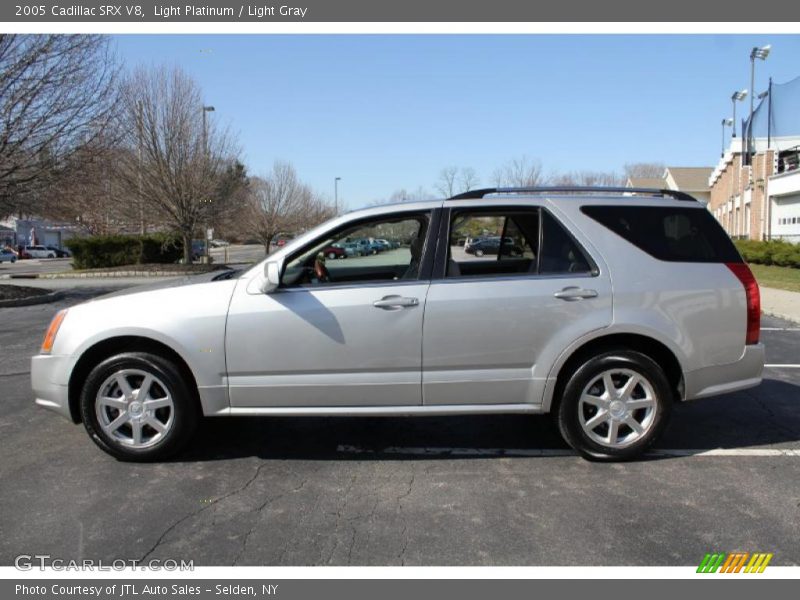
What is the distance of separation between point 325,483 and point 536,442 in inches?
67.8

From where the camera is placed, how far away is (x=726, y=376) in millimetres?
4512

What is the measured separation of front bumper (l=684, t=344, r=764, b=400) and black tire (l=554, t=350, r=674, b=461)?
0.67 feet

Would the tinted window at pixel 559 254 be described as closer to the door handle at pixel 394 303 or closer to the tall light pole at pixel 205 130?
the door handle at pixel 394 303

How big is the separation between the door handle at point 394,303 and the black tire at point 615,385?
1225mm

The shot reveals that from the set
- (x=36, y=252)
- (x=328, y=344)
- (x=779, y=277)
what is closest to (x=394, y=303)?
(x=328, y=344)

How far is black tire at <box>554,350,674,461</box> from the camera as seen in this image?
432cm

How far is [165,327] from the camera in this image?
4262 mm

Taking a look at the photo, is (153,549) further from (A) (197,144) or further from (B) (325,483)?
(A) (197,144)

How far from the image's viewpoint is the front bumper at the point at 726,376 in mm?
4445

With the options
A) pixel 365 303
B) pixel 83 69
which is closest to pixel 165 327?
pixel 365 303

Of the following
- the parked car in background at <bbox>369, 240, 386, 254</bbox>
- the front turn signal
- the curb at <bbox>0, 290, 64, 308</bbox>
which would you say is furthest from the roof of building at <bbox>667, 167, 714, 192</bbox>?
the front turn signal

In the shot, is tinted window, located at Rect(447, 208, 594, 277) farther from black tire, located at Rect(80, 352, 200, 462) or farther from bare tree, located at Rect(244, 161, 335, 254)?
bare tree, located at Rect(244, 161, 335, 254)

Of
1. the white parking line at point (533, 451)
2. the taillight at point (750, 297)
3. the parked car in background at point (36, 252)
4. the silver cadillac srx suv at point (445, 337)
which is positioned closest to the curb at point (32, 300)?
the silver cadillac srx suv at point (445, 337)

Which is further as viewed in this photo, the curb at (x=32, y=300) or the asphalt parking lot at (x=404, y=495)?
the curb at (x=32, y=300)
